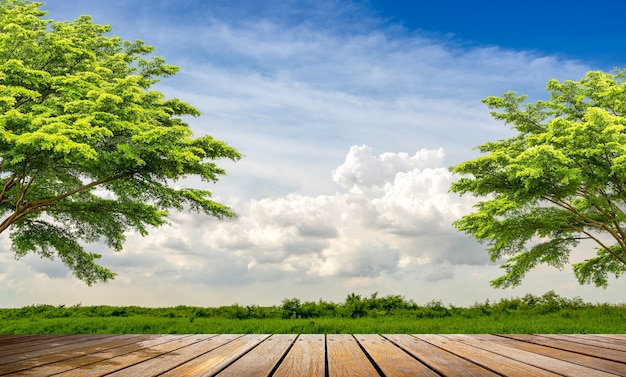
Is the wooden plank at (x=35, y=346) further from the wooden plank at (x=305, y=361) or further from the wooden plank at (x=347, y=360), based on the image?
the wooden plank at (x=347, y=360)

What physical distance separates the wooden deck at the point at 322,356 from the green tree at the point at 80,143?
9.42m

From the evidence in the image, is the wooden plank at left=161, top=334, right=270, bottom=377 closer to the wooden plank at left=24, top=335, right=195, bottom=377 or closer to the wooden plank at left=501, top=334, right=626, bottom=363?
the wooden plank at left=24, top=335, right=195, bottom=377

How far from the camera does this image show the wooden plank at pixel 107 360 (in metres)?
3.62

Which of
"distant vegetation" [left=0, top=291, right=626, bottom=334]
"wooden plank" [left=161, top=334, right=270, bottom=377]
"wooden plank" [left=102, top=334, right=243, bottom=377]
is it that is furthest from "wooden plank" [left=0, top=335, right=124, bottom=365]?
"distant vegetation" [left=0, top=291, right=626, bottom=334]

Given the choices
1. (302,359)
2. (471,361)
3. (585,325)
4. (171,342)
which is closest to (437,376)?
(471,361)

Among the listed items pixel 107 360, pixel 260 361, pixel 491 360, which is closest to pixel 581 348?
pixel 491 360

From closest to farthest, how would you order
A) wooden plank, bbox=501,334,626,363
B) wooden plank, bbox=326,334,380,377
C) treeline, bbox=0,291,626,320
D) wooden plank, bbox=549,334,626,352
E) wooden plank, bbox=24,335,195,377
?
wooden plank, bbox=326,334,380,377, wooden plank, bbox=24,335,195,377, wooden plank, bbox=501,334,626,363, wooden plank, bbox=549,334,626,352, treeline, bbox=0,291,626,320

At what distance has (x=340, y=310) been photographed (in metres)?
20.4

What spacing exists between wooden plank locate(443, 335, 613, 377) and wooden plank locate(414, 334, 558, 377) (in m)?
0.10

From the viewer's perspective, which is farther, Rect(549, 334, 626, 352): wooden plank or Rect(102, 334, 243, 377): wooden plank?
Rect(549, 334, 626, 352): wooden plank

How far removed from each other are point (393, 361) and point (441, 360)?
0.44m

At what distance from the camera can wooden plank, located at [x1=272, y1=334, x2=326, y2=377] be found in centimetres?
336

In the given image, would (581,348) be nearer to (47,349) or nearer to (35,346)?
(47,349)

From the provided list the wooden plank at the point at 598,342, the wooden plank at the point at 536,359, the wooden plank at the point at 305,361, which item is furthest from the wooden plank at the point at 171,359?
the wooden plank at the point at 598,342
